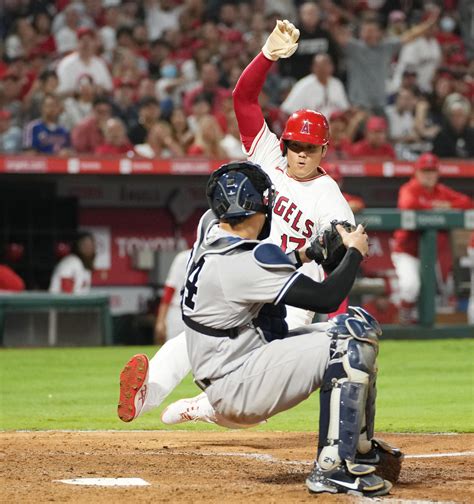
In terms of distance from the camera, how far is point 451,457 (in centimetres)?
562

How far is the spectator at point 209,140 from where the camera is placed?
491 inches

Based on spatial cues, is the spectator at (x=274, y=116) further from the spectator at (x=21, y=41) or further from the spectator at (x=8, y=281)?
the spectator at (x=8, y=281)

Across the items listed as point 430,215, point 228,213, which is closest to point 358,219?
point 430,215

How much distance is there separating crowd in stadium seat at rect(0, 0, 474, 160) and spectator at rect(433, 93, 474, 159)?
0.05ft

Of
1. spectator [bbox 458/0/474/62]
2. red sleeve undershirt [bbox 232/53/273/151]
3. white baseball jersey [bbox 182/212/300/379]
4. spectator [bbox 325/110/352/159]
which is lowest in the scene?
white baseball jersey [bbox 182/212/300/379]

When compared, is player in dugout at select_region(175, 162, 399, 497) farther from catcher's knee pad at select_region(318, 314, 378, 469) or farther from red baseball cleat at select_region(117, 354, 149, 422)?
red baseball cleat at select_region(117, 354, 149, 422)

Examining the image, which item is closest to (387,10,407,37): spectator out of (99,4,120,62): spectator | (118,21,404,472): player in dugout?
(99,4,120,62): spectator

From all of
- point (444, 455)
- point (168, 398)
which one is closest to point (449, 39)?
point (168, 398)

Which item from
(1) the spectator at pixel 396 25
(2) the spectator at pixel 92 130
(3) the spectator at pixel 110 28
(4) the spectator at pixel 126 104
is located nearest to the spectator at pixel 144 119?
(4) the spectator at pixel 126 104

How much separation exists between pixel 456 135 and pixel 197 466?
371 inches

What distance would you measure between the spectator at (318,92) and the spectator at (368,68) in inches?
24.2

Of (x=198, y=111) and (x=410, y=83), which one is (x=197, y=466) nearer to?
(x=198, y=111)

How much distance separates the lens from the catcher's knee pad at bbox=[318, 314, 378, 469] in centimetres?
439

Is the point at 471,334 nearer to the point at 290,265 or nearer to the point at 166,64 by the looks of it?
the point at 166,64
